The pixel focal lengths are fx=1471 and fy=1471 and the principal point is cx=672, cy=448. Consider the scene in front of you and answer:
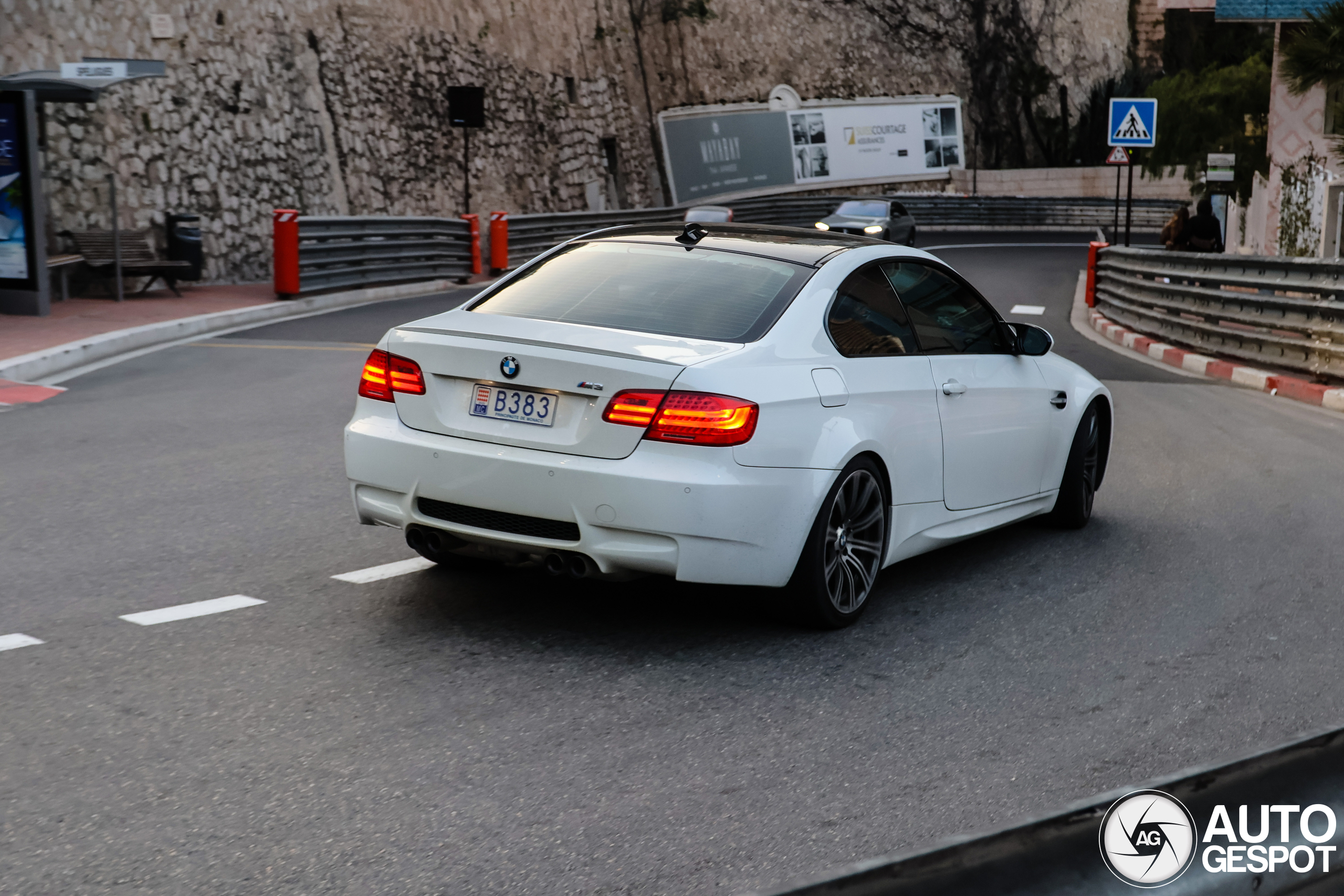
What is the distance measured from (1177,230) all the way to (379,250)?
1269 centimetres

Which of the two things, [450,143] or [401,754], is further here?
[450,143]

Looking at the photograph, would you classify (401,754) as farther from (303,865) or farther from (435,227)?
(435,227)

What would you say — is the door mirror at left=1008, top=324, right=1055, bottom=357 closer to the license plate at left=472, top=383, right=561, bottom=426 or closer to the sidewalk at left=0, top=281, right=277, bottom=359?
the license plate at left=472, top=383, right=561, bottom=426

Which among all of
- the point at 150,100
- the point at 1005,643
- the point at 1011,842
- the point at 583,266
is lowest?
the point at 1005,643

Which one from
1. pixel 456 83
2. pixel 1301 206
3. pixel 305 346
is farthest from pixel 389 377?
pixel 456 83

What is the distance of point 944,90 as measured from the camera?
220 ft

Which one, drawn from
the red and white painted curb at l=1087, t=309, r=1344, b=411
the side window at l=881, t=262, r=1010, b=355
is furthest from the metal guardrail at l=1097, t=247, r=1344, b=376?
the side window at l=881, t=262, r=1010, b=355

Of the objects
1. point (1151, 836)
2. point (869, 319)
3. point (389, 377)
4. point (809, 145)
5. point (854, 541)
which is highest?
point (809, 145)

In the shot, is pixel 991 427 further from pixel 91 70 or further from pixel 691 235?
pixel 91 70

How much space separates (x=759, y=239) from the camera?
6098mm

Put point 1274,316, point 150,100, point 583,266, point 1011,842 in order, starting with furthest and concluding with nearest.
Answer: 1. point 150,100
2. point 1274,316
3. point 583,266
4. point 1011,842

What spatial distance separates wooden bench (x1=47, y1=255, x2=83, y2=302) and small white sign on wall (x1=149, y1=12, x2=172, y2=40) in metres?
5.40

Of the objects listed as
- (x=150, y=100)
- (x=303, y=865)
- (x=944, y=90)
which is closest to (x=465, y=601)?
(x=303, y=865)

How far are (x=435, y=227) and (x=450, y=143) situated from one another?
1083 cm
